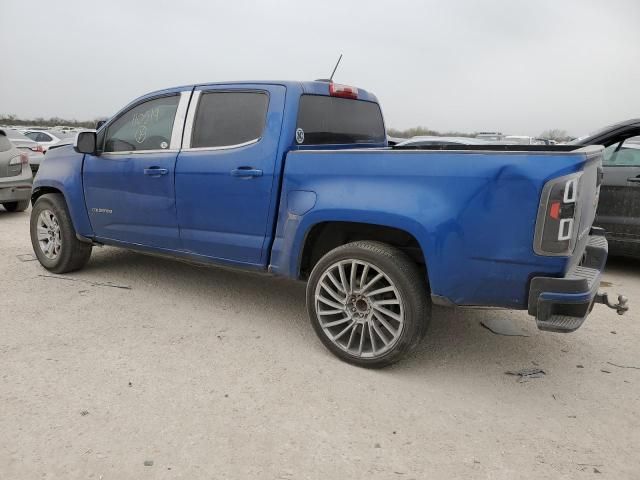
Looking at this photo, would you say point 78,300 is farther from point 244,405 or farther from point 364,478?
point 364,478

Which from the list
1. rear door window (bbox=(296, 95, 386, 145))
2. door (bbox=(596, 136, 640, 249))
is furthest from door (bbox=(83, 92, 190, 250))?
door (bbox=(596, 136, 640, 249))

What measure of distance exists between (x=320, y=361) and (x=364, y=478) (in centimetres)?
121

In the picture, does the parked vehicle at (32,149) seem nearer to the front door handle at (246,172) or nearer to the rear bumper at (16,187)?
the rear bumper at (16,187)

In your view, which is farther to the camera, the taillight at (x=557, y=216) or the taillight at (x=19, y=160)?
the taillight at (x=19, y=160)

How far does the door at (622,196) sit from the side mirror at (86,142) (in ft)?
17.0

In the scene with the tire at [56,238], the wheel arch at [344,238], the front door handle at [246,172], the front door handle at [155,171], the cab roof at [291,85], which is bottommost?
the tire at [56,238]

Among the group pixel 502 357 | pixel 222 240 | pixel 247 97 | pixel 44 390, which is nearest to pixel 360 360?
pixel 502 357

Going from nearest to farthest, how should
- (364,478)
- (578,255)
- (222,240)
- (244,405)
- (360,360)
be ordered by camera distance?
(364,478) < (244,405) < (578,255) < (360,360) < (222,240)

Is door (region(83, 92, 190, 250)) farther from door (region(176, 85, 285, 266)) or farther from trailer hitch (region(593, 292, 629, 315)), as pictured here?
trailer hitch (region(593, 292, 629, 315))

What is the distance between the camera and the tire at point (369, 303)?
3205mm

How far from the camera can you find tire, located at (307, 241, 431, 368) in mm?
3205

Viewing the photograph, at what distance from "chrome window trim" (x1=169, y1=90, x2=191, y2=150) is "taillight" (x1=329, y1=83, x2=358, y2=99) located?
3.77ft

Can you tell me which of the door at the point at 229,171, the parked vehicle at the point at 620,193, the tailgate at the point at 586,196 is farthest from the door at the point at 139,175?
the parked vehicle at the point at 620,193

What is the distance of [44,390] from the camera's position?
3020mm
